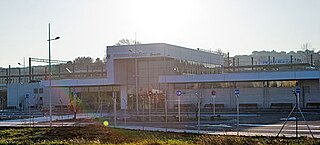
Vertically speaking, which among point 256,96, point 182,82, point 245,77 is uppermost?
point 245,77

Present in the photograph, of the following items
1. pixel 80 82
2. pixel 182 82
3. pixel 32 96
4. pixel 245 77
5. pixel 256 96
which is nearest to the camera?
pixel 245 77

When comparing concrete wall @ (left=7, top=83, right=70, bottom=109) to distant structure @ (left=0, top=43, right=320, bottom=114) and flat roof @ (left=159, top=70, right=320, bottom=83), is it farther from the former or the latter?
flat roof @ (left=159, top=70, right=320, bottom=83)

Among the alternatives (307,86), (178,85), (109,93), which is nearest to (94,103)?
(109,93)

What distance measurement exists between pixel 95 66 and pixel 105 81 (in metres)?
22.9

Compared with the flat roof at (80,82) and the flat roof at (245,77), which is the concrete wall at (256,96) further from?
the flat roof at (80,82)

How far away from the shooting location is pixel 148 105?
61594 mm

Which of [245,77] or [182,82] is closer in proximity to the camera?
[245,77]

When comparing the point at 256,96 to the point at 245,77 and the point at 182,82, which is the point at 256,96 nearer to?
the point at 245,77

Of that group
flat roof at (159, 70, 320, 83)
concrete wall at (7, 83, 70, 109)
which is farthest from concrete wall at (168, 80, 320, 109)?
concrete wall at (7, 83, 70, 109)

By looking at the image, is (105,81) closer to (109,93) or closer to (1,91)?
(109,93)

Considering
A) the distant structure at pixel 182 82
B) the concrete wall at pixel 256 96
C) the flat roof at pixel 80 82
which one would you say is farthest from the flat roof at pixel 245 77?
the flat roof at pixel 80 82

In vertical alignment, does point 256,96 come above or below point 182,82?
below

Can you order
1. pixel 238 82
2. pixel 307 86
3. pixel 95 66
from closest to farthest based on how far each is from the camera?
pixel 307 86 → pixel 238 82 → pixel 95 66

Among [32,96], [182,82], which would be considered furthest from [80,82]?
[32,96]
